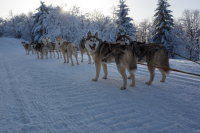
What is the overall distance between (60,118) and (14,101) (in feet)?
4.55

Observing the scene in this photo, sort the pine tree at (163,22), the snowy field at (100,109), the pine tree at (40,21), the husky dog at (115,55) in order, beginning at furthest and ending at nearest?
the pine tree at (40,21) → the pine tree at (163,22) → the husky dog at (115,55) → the snowy field at (100,109)

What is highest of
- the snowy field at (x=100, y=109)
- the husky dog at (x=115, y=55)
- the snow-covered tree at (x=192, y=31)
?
the snow-covered tree at (x=192, y=31)

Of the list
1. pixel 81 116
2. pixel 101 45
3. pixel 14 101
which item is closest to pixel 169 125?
pixel 81 116

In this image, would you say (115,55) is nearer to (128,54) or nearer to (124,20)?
(128,54)

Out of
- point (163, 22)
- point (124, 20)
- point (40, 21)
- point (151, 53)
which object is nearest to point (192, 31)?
point (163, 22)

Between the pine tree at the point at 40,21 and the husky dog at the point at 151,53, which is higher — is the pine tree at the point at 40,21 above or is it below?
above

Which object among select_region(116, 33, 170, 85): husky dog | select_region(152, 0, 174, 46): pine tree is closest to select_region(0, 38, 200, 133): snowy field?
select_region(116, 33, 170, 85): husky dog

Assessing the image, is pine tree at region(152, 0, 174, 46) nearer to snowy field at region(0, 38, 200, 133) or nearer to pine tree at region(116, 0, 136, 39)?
pine tree at region(116, 0, 136, 39)

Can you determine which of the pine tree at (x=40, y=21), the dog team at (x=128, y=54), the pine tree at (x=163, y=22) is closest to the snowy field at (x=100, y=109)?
the dog team at (x=128, y=54)

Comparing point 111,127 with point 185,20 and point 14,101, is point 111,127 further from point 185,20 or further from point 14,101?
point 185,20

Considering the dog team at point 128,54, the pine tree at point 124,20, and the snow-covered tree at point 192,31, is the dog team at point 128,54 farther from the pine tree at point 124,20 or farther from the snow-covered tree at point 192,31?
the snow-covered tree at point 192,31

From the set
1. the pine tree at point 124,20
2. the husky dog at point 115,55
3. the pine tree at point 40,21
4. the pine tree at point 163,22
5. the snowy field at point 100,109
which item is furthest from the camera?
the pine tree at point 40,21

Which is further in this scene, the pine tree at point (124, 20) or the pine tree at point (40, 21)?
the pine tree at point (40, 21)

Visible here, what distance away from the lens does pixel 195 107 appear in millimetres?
2406
